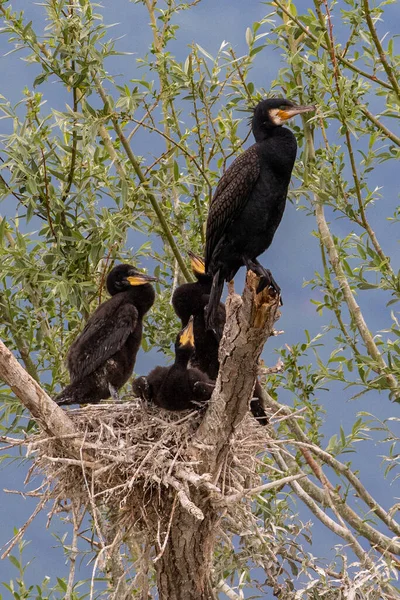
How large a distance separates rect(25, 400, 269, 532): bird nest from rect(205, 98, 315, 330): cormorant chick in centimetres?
56

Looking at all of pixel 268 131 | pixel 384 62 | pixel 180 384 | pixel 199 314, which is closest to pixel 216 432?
pixel 180 384

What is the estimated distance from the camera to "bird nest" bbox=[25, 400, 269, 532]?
444cm

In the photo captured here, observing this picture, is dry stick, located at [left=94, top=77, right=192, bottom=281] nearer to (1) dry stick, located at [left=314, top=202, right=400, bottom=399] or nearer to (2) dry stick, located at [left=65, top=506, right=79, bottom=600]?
(1) dry stick, located at [left=314, top=202, right=400, bottom=399]

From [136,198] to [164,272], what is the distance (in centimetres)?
112

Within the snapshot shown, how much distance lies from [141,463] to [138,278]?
137cm

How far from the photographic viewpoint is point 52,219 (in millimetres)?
5906

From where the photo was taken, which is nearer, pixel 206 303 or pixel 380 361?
pixel 206 303

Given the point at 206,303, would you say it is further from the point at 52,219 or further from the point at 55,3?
the point at 55,3

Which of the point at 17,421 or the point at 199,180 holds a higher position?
the point at 199,180

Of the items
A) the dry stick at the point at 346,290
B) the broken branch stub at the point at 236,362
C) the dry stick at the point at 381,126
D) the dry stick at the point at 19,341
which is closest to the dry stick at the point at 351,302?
the dry stick at the point at 346,290

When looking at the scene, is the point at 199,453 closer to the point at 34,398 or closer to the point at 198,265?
the point at 34,398

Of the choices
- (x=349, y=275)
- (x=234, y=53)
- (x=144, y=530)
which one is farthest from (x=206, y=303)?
(x=234, y=53)

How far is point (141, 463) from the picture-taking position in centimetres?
439

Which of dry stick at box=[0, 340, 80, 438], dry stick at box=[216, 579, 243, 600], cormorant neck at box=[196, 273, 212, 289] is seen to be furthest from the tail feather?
dry stick at box=[216, 579, 243, 600]
